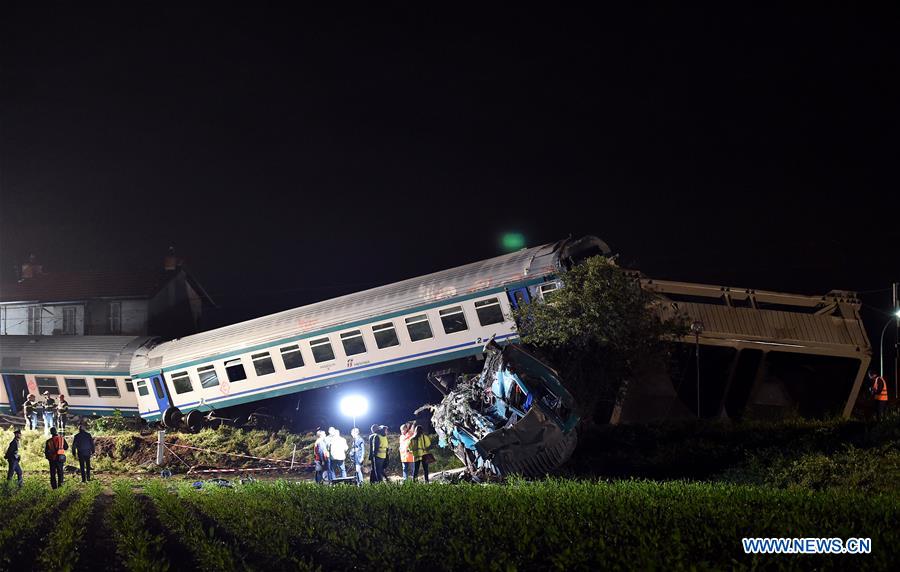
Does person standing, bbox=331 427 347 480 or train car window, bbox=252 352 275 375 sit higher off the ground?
train car window, bbox=252 352 275 375

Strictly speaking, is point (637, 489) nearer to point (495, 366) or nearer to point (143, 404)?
point (495, 366)

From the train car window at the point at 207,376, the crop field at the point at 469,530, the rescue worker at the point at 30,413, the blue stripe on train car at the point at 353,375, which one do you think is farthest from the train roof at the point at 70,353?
the crop field at the point at 469,530

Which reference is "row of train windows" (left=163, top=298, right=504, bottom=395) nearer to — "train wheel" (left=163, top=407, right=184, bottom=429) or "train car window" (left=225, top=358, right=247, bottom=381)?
"train car window" (left=225, top=358, right=247, bottom=381)

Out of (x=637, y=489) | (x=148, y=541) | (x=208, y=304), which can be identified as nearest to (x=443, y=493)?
(x=637, y=489)

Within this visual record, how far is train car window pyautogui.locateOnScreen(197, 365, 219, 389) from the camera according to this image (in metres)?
29.2

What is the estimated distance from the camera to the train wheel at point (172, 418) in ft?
Result: 99.6

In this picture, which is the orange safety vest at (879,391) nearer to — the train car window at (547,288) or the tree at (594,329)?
the tree at (594,329)

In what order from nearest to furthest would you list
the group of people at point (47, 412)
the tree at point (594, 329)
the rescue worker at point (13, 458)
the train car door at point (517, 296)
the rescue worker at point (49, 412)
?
the rescue worker at point (13, 458), the tree at point (594, 329), the train car door at point (517, 296), the rescue worker at point (49, 412), the group of people at point (47, 412)

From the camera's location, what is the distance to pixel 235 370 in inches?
1129

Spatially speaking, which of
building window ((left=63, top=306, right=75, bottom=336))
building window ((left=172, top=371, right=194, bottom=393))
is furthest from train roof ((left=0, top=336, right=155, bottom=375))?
building window ((left=63, top=306, right=75, bottom=336))

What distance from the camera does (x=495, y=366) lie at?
1842 centimetres

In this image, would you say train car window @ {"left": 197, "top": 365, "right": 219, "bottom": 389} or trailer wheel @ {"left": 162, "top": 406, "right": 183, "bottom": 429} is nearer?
train car window @ {"left": 197, "top": 365, "right": 219, "bottom": 389}

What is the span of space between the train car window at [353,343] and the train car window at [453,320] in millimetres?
2795

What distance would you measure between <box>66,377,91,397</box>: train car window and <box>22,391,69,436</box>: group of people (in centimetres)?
35
